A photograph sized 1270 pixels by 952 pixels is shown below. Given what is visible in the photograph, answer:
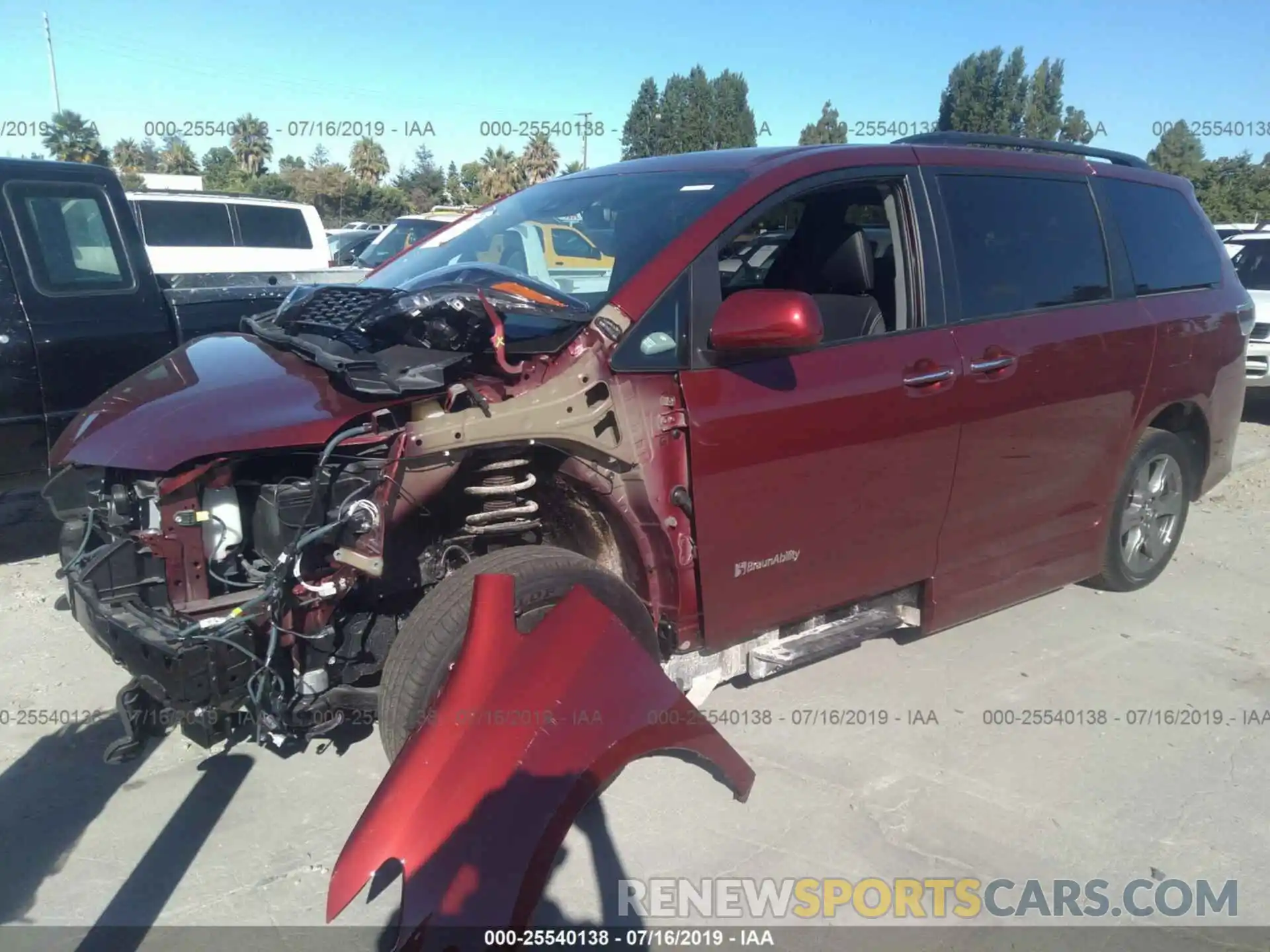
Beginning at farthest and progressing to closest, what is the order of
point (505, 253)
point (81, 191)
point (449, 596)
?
point (81, 191)
point (505, 253)
point (449, 596)

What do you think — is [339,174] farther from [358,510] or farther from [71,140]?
[358,510]

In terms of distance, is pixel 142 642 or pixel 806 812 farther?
pixel 806 812

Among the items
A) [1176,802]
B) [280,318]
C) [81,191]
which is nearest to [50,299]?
[81,191]

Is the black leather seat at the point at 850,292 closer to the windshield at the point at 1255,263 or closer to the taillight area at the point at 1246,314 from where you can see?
the taillight area at the point at 1246,314

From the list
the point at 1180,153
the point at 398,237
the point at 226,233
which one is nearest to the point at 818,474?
the point at 226,233

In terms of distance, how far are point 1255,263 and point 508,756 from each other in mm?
12535

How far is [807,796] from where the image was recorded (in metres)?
3.46

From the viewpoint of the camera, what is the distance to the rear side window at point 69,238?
18.0 ft

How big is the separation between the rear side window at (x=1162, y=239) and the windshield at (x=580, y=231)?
230 cm

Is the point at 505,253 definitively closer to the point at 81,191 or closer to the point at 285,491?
the point at 285,491

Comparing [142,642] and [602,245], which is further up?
[602,245]

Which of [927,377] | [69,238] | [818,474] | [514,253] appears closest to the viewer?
[818,474]

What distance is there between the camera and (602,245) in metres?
3.49

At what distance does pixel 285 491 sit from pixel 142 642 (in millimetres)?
525
